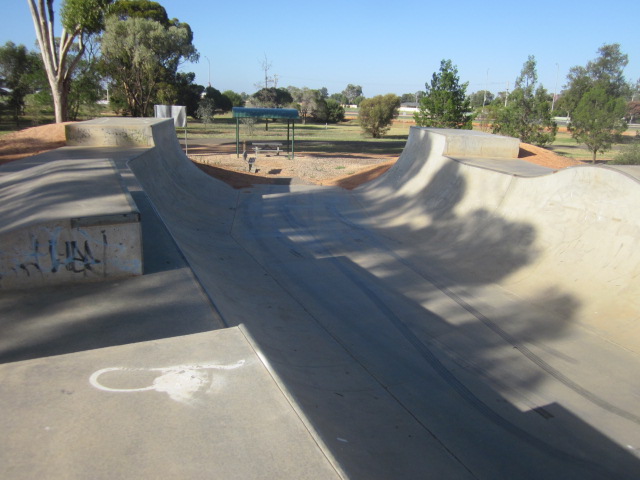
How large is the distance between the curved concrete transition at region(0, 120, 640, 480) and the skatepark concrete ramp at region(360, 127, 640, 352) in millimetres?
35

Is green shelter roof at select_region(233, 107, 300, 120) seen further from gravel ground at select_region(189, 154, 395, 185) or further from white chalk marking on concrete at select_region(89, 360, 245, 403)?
white chalk marking on concrete at select_region(89, 360, 245, 403)

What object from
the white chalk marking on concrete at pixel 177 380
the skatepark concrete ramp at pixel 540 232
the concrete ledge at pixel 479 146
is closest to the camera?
the white chalk marking on concrete at pixel 177 380

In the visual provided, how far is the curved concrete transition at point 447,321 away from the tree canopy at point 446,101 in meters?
12.9

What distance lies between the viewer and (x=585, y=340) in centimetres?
692

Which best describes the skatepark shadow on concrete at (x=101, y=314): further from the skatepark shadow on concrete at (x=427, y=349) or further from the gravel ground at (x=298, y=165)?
the gravel ground at (x=298, y=165)

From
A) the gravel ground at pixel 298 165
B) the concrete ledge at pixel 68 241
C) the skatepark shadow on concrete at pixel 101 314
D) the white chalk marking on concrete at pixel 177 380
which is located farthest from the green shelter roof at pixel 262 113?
the white chalk marking on concrete at pixel 177 380

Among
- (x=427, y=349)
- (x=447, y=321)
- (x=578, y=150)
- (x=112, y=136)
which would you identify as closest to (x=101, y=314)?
(x=427, y=349)

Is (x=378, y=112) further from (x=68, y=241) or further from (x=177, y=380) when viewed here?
(x=177, y=380)

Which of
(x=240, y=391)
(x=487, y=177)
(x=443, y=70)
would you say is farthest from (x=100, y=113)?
(x=240, y=391)

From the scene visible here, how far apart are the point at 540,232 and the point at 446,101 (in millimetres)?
18686

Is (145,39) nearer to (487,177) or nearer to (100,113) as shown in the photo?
(100,113)

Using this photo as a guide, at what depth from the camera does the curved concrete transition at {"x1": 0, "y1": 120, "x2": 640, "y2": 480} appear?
15.0ft

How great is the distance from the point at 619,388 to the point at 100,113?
49.6 m

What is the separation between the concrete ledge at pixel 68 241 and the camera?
5285 mm
